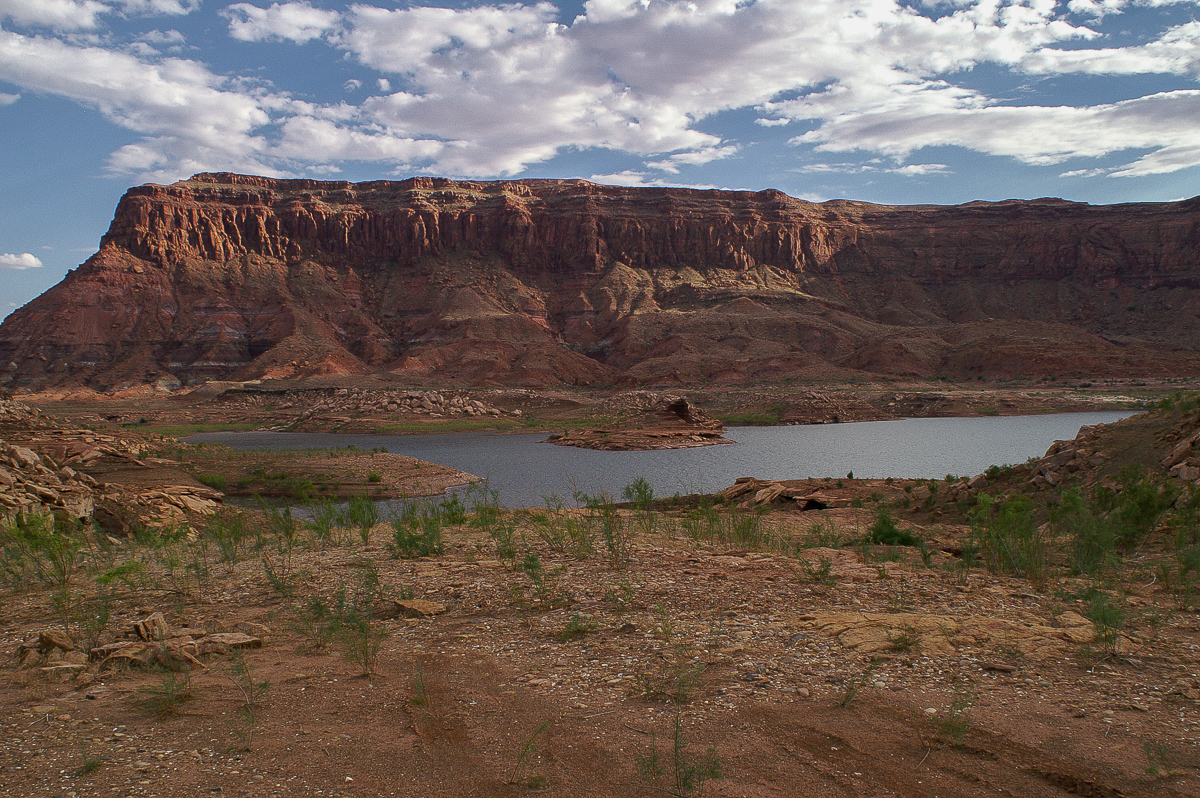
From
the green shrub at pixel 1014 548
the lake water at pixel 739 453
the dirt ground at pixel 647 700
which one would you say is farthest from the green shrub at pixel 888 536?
the lake water at pixel 739 453

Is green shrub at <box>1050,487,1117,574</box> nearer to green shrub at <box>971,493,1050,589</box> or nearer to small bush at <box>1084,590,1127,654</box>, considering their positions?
green shrub at <box>971,493,1050,589</box>

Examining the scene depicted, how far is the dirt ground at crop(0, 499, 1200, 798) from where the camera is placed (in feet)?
11.2

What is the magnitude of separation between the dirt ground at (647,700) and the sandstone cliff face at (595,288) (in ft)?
245

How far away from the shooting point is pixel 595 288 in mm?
111750

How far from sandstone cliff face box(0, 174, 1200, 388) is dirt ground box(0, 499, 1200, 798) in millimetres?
74560

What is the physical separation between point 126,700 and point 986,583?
24.2 ft

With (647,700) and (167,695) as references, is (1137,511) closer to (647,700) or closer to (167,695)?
(647,700)

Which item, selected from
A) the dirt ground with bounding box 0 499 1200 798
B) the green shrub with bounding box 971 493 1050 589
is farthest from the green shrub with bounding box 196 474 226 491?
the green shrub with bounding box 971 493 1050 589

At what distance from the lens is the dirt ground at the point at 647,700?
3402 mm

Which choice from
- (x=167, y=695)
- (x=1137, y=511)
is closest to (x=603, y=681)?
(x=167, y=695)

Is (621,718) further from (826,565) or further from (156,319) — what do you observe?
(156,319)

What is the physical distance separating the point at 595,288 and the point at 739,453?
79740 millimetres

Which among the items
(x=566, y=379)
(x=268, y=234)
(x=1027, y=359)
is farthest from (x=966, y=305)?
(x=268, y=234)

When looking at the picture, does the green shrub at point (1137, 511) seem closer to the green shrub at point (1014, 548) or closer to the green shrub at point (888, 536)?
the green shrub at point (1014, 548)
